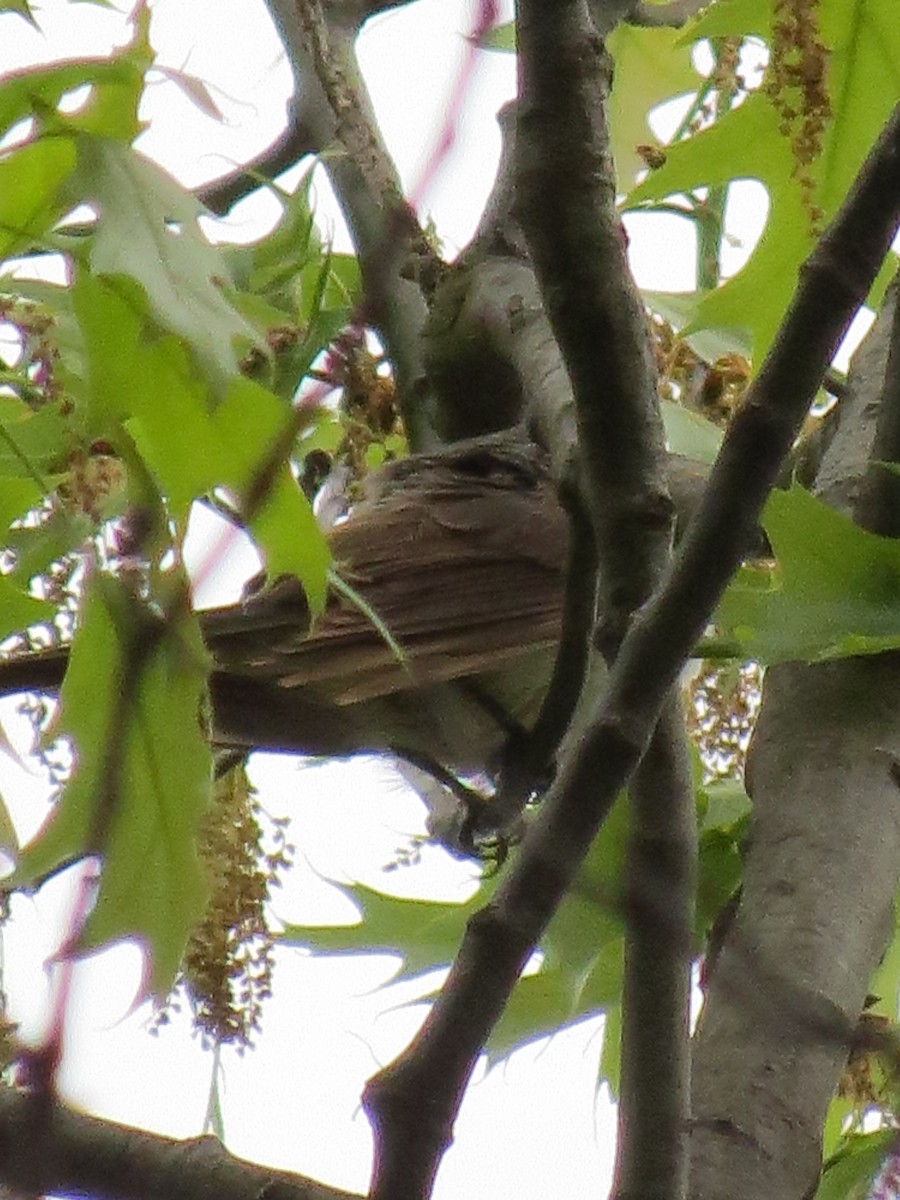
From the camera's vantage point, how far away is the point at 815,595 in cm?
187

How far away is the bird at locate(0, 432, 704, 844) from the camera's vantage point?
257 cm

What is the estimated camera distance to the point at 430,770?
298 centimetres

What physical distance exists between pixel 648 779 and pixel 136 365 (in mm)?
547

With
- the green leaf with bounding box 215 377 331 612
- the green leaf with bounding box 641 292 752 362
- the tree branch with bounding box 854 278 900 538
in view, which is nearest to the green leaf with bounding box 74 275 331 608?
the green leaf with bounding box 215 377 331 612

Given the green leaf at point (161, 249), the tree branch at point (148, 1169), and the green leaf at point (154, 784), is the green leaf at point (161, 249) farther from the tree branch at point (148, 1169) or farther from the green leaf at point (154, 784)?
the tree branch at point (148, 1169)

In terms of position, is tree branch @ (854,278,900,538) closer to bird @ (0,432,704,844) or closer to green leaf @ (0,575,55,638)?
bird @ (0,432,704,844)

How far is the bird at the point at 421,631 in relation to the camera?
8.43ft

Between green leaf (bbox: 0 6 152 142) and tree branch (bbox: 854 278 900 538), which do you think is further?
tree branch (bbox: 854 278 900 538)

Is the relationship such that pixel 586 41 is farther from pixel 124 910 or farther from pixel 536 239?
pixel 124 910

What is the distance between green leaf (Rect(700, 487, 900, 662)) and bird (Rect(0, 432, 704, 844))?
25 cm

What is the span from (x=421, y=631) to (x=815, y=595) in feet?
4.02

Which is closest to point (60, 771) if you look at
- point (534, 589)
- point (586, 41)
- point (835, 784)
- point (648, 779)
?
point (648, 779)

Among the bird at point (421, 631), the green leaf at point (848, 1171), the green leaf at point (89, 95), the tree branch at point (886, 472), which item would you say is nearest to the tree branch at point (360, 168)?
the bird at point (421, 631)

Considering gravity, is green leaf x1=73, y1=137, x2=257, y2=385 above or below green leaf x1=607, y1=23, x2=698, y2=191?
below
